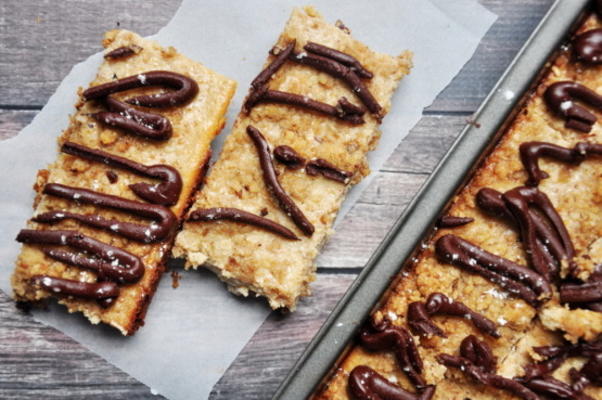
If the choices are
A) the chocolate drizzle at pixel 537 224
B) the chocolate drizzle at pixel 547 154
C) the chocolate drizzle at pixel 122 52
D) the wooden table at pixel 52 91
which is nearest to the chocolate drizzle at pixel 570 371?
the chocolate drizzle at pixel 537 224

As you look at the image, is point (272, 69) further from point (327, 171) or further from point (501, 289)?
point (501, 289)

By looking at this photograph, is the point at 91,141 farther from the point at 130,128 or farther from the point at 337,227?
the point at 337,227

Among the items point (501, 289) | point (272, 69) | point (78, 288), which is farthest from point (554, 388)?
point (78, 288)

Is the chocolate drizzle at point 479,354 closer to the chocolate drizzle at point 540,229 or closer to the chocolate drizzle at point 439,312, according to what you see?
the chocolate drizzle at point 439,312

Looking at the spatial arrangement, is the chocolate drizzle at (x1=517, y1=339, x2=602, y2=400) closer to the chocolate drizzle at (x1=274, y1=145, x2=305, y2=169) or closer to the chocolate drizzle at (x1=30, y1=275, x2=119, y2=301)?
the chocolate drizzle at (x1=274, y1=145, x2=305, y2=169)

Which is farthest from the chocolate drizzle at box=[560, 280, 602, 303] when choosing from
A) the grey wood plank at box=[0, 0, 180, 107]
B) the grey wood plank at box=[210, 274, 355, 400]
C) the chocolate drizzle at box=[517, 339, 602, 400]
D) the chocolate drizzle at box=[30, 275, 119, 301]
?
the grey wood plank at box=[0, 0, 180, 107]

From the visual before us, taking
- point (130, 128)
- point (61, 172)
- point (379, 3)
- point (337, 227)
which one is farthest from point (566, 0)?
point (61, 172)
